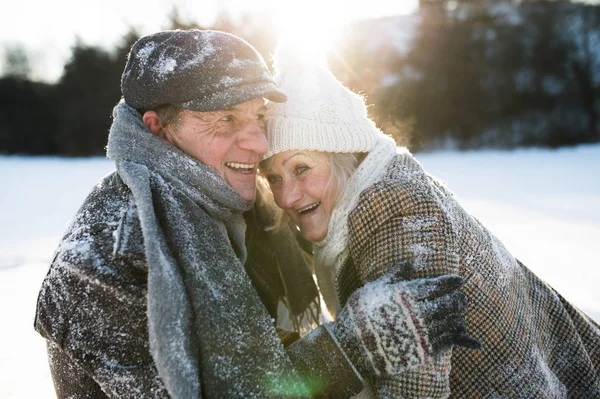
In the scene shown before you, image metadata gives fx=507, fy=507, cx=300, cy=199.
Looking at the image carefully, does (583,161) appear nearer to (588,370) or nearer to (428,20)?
(428,20)

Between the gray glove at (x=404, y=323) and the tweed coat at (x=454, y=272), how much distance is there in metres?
0.08

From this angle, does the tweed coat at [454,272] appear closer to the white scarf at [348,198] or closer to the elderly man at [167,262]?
the white scarf at [348,198]

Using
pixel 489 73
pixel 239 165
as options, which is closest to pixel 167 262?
pixel 239 165

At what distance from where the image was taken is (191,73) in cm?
204

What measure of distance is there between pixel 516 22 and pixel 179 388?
18.2 m

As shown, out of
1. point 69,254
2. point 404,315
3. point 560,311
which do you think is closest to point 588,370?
point 560,311

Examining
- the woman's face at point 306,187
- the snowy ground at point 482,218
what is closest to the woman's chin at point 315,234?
the woman's face at point 306,187

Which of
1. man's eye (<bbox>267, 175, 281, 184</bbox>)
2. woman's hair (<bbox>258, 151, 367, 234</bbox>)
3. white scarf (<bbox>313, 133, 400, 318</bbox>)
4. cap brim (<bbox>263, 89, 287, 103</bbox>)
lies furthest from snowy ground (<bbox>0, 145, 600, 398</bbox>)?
cap brim (<bbox>263, 89, 287, 103</bbox>)

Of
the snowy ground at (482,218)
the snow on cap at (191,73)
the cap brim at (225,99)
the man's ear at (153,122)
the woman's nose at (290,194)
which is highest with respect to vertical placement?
the snow on cap at (191,73)

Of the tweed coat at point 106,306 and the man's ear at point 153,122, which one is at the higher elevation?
the man's ear at point 153,122

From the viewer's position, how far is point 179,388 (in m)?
1.57

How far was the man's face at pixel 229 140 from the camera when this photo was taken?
2168 mm

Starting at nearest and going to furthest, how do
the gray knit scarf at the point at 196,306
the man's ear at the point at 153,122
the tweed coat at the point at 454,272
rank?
→ the gray knit scarf at the point at 196,306
the tweed coat at the point at 454,272
the man's ear at the point at 153,122

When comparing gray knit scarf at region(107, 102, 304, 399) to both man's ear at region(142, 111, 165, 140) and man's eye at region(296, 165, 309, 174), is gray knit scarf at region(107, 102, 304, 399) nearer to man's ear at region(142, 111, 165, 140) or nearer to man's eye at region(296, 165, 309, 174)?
man's ear at region(142, 111, 165, 140)
